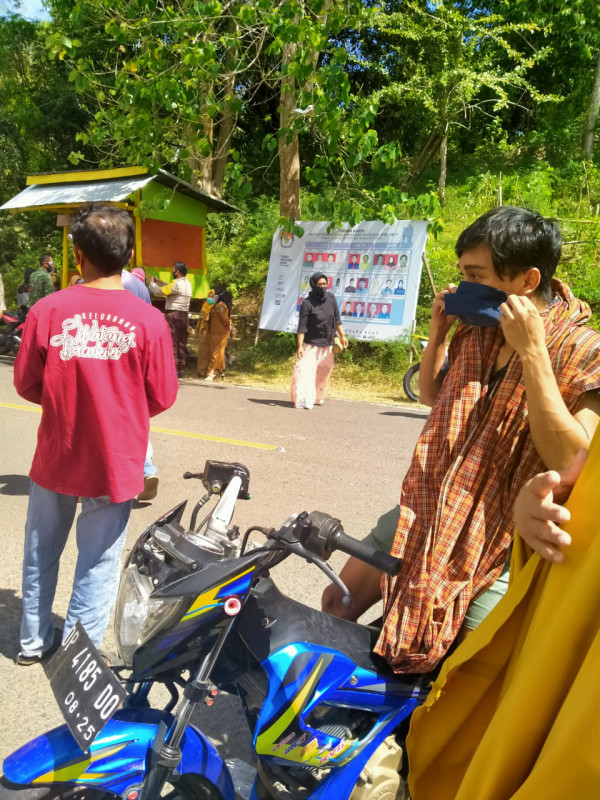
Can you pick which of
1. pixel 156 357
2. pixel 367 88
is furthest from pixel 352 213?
pixel 367 88

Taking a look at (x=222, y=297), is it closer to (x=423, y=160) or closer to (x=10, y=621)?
(x=10, y=621)

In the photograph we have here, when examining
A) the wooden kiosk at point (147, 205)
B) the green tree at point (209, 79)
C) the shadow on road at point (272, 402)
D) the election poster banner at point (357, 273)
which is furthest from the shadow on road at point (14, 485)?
the election poster banner at point (357, 273)

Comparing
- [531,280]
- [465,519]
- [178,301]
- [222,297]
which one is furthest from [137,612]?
[178,301]

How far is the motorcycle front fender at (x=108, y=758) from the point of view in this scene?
169cm

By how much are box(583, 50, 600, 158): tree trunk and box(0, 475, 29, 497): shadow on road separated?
51.3 feet

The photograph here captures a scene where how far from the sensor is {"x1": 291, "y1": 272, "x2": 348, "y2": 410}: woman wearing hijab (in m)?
9.52

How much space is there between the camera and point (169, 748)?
1652 millimetres

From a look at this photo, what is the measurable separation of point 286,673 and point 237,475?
1.84 ft

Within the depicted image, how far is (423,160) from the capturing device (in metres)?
20.2

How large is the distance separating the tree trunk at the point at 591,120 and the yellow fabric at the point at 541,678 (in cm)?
1747

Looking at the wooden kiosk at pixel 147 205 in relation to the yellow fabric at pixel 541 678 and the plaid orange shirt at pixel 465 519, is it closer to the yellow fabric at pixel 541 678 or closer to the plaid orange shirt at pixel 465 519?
the plaid orange shirt at pixel 465 519

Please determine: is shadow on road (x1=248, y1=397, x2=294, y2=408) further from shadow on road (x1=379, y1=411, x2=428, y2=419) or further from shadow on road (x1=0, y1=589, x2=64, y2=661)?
shadow on road (x1=0, y1=589, x2=64, y2=661)

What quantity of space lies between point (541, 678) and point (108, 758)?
113cm

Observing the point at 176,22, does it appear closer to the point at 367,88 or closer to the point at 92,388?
the point at 92,388
